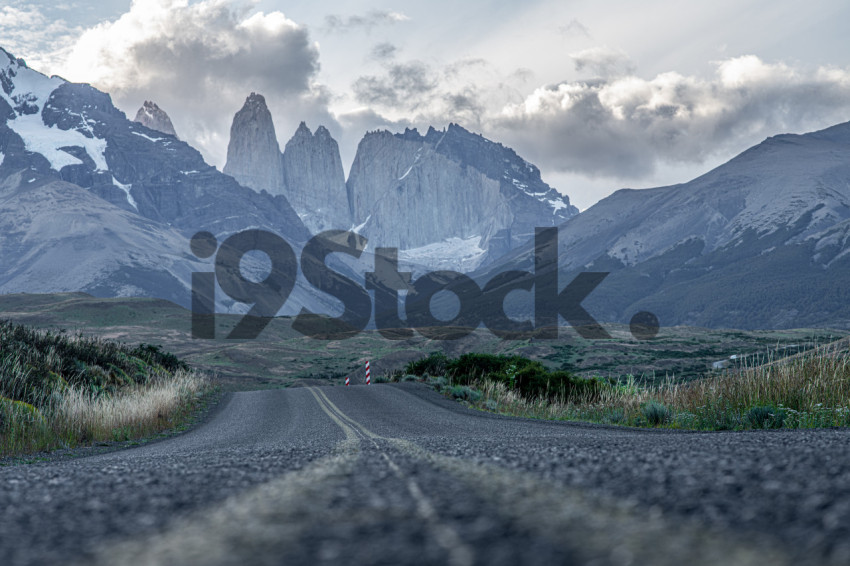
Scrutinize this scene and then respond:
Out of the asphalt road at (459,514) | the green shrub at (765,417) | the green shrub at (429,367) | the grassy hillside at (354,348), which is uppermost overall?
the asphalt road at (459,514)

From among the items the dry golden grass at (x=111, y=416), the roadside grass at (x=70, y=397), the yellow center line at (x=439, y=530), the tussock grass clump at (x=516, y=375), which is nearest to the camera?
the yellow center line at (x=439, y=530)

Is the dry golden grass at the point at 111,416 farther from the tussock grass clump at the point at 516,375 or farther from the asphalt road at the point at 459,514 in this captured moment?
the tussock grass clump at the point at 516,375

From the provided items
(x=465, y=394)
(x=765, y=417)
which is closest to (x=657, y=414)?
(x=765, y=417)

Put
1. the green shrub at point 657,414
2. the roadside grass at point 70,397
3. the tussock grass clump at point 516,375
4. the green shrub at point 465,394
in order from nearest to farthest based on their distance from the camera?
the roadside grass at point 70,397 → the green shrub at point 657,414 → the tussock grass clump at point 516,375 → the green shrub at point 465,394

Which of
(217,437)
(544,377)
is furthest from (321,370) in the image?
(217,437)

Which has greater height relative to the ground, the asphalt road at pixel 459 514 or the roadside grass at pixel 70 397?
→ the asphalt road at pixel 459 514

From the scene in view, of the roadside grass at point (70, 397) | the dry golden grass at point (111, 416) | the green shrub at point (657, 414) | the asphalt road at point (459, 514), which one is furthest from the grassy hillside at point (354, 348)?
the asphalt road at point (459, 514)

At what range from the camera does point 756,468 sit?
2.82 m

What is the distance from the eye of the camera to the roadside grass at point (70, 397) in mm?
11508

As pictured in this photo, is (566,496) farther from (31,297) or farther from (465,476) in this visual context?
(31,297)

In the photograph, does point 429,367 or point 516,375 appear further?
point 429,367

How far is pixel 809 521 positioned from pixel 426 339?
8411cm

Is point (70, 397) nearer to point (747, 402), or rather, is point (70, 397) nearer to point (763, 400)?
point (747, 402)

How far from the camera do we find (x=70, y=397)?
13.5 metres
